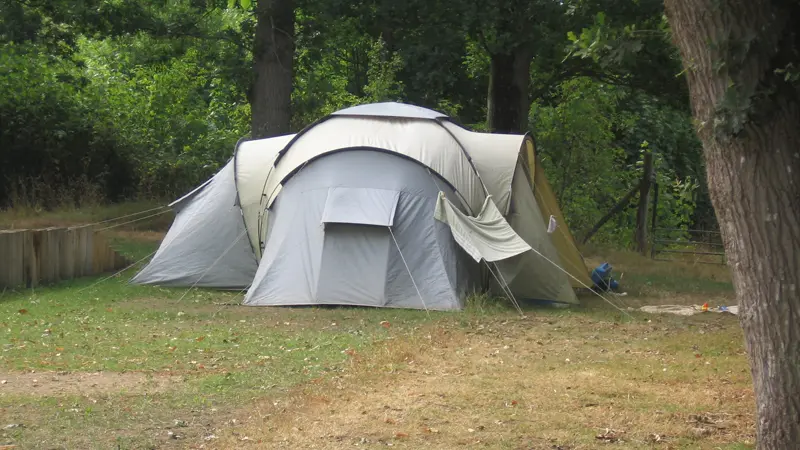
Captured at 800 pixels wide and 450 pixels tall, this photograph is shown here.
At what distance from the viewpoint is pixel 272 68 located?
19.8 m

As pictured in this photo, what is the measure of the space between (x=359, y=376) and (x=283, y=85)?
12.1m

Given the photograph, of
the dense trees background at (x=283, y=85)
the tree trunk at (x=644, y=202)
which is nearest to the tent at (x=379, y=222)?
the dense trees background at (x=283, y=85)

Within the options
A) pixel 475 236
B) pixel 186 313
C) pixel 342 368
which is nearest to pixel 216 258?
pixel 186 313

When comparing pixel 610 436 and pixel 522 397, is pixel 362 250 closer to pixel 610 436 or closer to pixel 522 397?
pixel 522 397

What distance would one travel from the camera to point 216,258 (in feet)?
49.7

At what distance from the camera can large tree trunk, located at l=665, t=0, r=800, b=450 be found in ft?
16.6

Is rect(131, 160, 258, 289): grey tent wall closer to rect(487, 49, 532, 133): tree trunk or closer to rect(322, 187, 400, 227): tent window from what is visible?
rect(322, 187, 400, 227): tent window

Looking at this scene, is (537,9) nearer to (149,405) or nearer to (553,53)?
(553,53)

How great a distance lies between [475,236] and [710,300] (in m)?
4.00

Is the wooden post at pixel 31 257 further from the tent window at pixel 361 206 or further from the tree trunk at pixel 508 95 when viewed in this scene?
the tree trunk at pixel 508 95

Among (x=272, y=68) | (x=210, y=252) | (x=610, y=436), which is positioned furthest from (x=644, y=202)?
(x=610, y=436)

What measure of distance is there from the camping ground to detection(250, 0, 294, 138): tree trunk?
658 cm

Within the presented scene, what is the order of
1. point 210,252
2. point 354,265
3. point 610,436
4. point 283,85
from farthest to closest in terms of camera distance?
point 283,85 < point 210,252 < point 354,265 < point 610,436

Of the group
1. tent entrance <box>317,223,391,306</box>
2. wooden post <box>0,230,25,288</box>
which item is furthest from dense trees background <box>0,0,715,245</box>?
wooden post <box>0,230,25,288</box>
